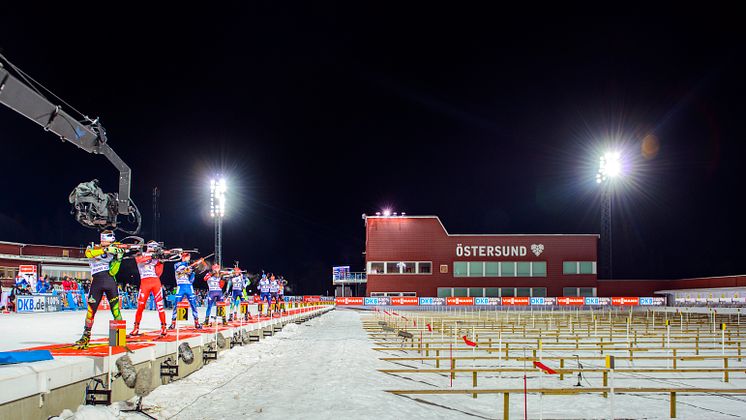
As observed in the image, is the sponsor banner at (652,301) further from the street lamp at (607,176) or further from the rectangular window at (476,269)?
the rectangular window at (476,269)

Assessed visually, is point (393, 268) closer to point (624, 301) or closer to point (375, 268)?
point (375, 268)

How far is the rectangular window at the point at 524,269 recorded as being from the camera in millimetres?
68994

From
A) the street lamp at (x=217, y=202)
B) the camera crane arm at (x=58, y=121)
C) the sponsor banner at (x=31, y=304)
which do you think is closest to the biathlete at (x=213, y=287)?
the camera crane arm at (x=58, y=121)

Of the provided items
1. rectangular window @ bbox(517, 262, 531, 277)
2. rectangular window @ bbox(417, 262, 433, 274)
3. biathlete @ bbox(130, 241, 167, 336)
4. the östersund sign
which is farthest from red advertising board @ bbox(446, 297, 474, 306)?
biathlete @ bbox(130, 241, 167, 336)

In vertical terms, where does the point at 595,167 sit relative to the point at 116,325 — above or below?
above

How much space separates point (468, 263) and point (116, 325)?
61.2 metres

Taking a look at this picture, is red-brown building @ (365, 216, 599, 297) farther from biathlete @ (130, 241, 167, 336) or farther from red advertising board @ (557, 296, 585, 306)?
biathlete @ (130, 241, 167, 336)

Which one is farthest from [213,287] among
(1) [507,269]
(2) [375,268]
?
(1) [507,269]

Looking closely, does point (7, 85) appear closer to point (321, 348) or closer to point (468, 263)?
point (321, 348)

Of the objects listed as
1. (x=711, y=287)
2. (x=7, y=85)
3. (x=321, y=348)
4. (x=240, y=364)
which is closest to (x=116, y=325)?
(x=7, y=85)

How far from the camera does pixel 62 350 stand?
413 inches

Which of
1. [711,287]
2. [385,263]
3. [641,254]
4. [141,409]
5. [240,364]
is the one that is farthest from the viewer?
[641,254]

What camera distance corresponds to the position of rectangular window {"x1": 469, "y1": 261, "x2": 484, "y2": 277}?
6925 centimetres

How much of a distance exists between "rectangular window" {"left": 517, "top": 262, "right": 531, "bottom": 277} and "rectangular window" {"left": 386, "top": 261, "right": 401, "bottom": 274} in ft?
46.1
